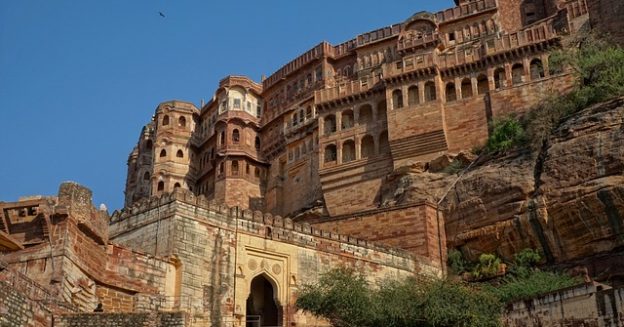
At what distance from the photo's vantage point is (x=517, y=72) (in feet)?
123

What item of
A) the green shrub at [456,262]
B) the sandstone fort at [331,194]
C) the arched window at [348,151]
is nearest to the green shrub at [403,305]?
the sandstone fort at [331,194]

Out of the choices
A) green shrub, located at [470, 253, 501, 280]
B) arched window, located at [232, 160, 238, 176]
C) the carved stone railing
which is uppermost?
the carved stone railing

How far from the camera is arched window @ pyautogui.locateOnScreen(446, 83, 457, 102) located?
3806 cm

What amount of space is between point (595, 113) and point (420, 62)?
12.0 meters

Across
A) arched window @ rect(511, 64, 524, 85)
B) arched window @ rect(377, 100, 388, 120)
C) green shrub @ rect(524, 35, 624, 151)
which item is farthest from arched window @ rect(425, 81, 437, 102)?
green shrub @ rect(524, 35, 624, 151)

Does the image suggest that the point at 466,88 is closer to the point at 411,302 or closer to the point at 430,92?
the point at 430,92

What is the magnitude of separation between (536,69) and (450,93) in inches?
159

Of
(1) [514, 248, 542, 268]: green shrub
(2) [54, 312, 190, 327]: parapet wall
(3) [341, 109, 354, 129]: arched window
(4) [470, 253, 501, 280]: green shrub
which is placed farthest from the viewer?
(3) [341, 109, 354, 129]: arched window

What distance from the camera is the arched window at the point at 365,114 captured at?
4040cm

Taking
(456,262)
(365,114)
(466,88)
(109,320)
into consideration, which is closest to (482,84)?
(466,88)

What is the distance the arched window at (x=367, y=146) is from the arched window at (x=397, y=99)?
207cm

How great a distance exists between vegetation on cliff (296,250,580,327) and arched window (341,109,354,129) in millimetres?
17166

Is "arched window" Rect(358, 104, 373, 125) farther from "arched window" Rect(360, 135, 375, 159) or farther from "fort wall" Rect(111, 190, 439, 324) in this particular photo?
"fort wall" Rect(111, 190, 439, 324)

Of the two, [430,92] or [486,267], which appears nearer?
[486,267]
